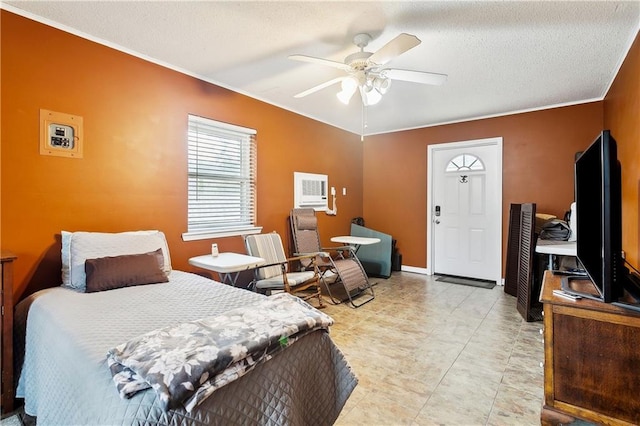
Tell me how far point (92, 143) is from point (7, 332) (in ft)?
4.67

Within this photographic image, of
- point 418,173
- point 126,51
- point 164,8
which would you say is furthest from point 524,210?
point 126,51

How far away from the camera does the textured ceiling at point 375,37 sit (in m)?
2.10

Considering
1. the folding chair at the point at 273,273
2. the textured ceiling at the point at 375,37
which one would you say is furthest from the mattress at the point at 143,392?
the textured ceiling at the point at 375,37

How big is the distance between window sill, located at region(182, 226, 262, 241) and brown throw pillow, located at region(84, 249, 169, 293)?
78 centimetres

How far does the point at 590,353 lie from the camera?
4.94 ft

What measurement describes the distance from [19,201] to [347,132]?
444cm

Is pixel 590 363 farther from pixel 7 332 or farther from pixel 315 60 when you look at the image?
pixel 7 332

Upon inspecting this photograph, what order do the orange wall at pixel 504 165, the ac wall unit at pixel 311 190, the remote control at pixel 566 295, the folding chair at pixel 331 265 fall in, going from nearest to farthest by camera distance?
1. the remote control at pixel 566 295
2. the folding chair at pixel 331 265
3. the orange wall at pixel 504 165
4. the ac wall unit at pixel 311 190

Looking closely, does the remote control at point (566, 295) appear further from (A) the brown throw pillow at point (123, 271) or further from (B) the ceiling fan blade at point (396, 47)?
(A) the brown throw pillow at point (123, 271)

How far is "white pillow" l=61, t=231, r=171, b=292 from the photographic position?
2.13m

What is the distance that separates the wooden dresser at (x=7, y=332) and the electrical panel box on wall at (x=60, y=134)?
846 mm

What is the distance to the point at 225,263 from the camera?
281 cm

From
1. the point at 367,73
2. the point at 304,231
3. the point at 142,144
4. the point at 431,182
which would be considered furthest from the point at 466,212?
the point at 142,144

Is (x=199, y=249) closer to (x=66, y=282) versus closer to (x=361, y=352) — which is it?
(x=66, y=282)
